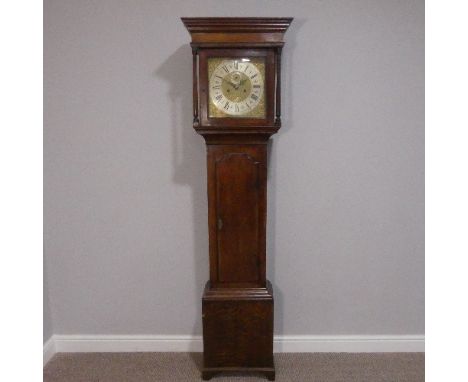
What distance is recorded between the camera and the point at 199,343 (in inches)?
93.0

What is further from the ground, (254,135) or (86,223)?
(254,135)

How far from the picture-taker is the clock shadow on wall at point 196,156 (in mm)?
2242

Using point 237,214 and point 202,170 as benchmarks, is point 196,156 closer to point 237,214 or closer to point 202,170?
point 202,170

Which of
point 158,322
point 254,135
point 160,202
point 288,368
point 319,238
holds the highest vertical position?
point 254,135

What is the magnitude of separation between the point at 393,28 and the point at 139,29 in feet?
4.82

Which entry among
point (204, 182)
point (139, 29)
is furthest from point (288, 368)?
point (139, 29)

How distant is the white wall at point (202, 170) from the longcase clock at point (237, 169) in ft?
0.99

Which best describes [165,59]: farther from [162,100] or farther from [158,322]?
[158,322]

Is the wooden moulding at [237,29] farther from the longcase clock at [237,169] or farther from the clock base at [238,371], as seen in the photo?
the clock base at [238,371]

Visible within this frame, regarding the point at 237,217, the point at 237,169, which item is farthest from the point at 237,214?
the point at 237,169

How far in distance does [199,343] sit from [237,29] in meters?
1.81

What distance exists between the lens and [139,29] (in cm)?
223

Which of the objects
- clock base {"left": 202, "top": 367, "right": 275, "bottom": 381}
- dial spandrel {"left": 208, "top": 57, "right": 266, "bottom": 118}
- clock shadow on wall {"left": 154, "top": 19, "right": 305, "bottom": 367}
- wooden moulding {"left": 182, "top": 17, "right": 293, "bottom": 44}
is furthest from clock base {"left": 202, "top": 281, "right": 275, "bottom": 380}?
wooden moulding {"left": 182, "top": 17, "right": 293, "bottom": 44}

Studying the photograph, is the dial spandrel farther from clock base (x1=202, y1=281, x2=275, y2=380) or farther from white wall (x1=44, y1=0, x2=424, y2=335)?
clock base (x1=202, y1=281, x2=275, y2=380)
